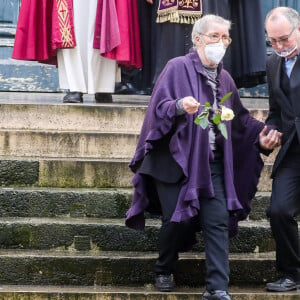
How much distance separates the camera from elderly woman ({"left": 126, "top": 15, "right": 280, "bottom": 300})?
547 cm

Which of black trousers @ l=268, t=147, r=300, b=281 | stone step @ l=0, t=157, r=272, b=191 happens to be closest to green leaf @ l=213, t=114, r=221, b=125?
black trousers @ l=268, t=147, r=300, b=281

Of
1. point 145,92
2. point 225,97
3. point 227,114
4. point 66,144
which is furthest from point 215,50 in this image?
point 145,92

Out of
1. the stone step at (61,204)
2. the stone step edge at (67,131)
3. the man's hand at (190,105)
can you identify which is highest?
the stone step edge at (67,131)

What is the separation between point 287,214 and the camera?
5723mm

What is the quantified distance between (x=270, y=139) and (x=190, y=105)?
0.75 m

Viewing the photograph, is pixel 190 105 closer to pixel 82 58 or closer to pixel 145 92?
pixel 82 58

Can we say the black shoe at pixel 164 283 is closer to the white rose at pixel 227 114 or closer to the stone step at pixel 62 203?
the stone step at pixel 62 203

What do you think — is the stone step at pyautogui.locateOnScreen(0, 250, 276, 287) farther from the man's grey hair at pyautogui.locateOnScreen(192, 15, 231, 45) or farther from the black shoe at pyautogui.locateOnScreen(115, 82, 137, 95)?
the black shoe at pyautogui.locateOnScreen(115, 82, 137, 95)

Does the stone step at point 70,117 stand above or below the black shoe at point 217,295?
above

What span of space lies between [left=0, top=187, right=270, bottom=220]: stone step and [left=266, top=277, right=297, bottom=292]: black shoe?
1.09 meters

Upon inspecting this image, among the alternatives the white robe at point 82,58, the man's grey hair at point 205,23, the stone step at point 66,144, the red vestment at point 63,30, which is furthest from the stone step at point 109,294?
the red vestment at point 63,30

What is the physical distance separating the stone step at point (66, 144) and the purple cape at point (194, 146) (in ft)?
3.62

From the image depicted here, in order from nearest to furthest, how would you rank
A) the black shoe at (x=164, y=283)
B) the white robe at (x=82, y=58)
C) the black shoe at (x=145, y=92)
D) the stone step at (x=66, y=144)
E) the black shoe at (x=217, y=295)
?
1. the black shoe at (x=217, y=295)
2. the black shoe at (x=164, y=283)
3. the stone step at (x=66, y=144)
4. the white robe at (x=82, y=58)
5. the black shoe at (x=145, y=92)

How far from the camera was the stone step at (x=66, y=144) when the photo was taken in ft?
22.3
